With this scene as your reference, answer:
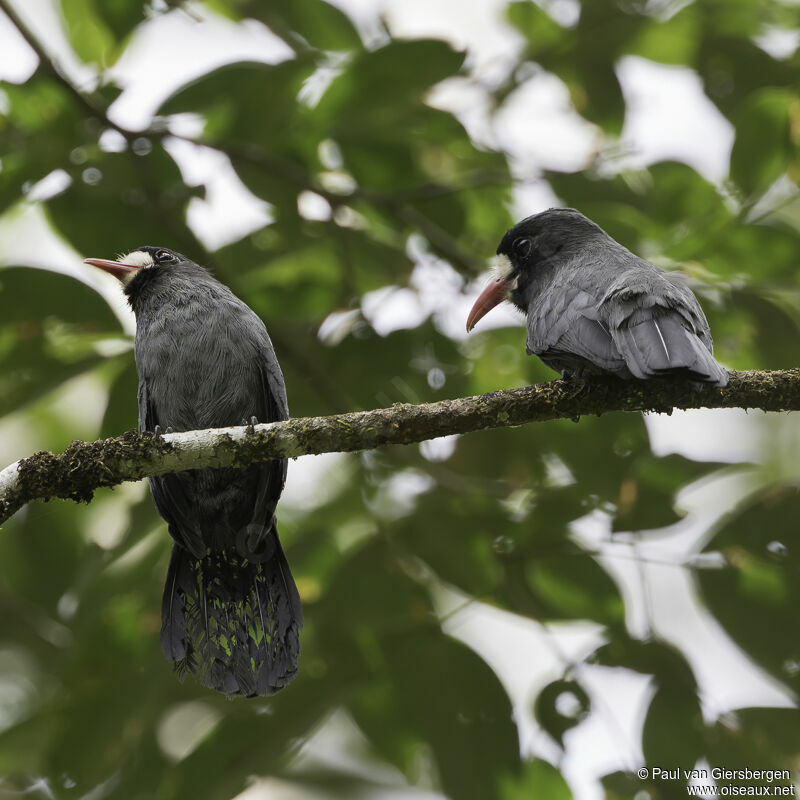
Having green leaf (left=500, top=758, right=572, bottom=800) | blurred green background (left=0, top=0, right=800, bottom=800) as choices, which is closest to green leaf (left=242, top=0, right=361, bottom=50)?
blurred green background (left=0, top=0, right=800, bottom=800)

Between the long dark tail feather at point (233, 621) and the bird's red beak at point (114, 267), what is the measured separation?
1315mm

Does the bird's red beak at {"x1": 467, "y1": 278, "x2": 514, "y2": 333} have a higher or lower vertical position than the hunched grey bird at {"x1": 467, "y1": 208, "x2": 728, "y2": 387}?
lower

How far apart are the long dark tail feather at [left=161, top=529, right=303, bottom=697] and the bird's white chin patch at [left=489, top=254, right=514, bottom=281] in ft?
5.27

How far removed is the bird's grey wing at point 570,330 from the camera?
11.0 ft

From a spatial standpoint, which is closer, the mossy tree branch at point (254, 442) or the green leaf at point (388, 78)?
the mossy tree branch at point (254, 442)

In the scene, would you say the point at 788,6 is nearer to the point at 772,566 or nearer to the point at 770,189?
the point at 770,189

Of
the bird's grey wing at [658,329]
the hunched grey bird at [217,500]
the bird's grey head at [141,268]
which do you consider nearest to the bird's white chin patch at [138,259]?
the bird's grey head at [141,268]

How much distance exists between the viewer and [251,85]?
422 cm

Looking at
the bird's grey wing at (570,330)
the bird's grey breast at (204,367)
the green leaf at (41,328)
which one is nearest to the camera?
the bird's grey wing at (570,330)

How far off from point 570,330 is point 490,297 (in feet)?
3.39

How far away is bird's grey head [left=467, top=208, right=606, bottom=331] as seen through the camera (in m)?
4.45

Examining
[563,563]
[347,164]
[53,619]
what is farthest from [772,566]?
[53,619]

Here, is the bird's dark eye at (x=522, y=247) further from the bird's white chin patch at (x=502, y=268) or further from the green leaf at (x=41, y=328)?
the green leaf at (x=41, y=328)

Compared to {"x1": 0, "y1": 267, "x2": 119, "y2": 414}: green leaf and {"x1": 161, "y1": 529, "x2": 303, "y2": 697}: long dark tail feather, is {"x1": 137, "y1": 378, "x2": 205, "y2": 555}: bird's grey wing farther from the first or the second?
{"x1": 0, "y1": 267, "x2": 119, "y2": 414}: green leaf
